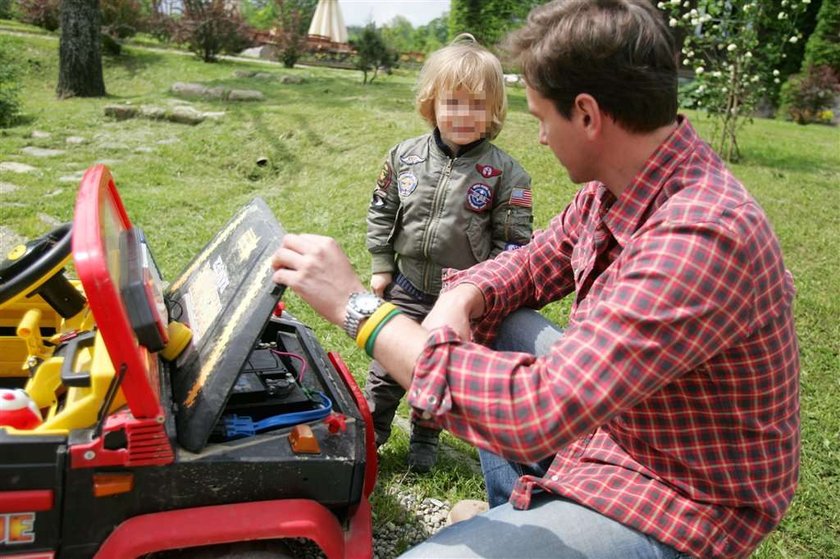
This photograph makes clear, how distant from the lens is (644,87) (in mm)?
1464

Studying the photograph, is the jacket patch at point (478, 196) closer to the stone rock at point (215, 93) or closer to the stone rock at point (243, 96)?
the stone rock at point (243, 96)

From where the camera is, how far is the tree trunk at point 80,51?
395 inches

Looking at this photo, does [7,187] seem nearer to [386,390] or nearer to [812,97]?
[386,390]

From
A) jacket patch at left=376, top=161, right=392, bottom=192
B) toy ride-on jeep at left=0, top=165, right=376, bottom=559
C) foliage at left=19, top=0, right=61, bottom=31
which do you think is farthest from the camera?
foliage at left=19, top=0, right=61, bottom=31

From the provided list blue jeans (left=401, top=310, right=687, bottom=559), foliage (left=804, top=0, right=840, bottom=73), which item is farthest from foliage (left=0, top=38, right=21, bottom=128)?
foliage (left=804, top=0, right=840, bottom=73)

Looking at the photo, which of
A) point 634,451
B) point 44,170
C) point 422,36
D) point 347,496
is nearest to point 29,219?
point 44,170

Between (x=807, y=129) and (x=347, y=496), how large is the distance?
16.0m

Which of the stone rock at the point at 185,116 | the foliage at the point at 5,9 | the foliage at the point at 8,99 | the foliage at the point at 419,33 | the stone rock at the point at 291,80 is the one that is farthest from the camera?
the foliage at the point at 419,33

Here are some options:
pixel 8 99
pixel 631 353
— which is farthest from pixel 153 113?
pixel 631 353

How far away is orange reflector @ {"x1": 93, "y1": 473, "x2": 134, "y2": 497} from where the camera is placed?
4.76 ft

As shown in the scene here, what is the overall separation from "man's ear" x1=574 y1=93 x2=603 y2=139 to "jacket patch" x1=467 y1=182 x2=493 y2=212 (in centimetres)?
127

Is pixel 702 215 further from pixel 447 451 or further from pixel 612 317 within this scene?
pixel 447 451

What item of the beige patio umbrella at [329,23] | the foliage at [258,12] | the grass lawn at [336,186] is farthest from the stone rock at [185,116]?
the foliage at [258,12]

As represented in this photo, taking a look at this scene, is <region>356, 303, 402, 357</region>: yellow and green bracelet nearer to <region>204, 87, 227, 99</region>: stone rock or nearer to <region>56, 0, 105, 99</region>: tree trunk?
<region>204, 87, 227, 99</region>: stone rock
